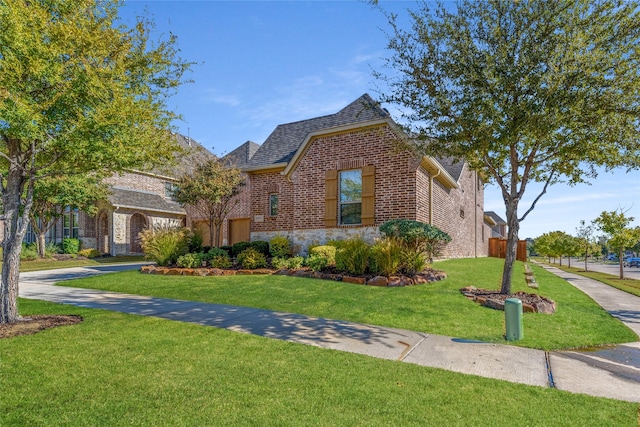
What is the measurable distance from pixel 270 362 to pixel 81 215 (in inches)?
1027

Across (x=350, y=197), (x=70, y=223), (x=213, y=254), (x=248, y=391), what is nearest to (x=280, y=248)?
(x=213, y=254)

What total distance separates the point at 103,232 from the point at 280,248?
56.2 ft

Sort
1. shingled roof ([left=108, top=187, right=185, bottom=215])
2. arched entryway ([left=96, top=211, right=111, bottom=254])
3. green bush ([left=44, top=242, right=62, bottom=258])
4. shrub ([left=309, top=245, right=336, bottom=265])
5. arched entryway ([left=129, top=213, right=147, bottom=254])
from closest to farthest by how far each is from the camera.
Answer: shrub ([left=309, top=245, right=336, bottom=265]) → green bush ([left=44, top=242, right=62, bottom=258]) → shingled roof ([left=108, top=187, right=185, bottom=215]) → arched entryway ([left=96, top=211, right=111, bottom=254]) → arched entryway ([left=129, top=213, right=147, bottom=254])

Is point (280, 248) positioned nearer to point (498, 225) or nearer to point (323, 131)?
point (323, 131)

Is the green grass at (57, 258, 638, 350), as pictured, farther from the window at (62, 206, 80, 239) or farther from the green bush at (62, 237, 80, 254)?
the window at (62, 206, 80, 239)

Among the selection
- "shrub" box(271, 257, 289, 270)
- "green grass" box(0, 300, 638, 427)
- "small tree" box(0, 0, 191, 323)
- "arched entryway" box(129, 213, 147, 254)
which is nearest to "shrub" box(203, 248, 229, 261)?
"shrub" box(271, 257, 289, 270)

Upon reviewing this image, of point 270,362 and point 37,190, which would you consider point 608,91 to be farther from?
point 37,190

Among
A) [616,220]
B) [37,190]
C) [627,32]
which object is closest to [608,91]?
[627,32]

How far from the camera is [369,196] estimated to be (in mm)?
13617

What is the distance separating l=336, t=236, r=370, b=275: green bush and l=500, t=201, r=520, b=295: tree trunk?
3739 millimetres

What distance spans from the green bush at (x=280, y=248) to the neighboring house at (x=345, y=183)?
2.62 feet

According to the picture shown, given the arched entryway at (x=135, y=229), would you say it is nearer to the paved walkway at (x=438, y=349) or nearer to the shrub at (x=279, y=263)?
the shrub at (x=279, y=263)

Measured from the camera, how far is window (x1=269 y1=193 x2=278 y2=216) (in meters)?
17.2

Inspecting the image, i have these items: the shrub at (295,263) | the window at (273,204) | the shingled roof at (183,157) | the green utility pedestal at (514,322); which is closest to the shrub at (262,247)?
the shrub at (295,263)
